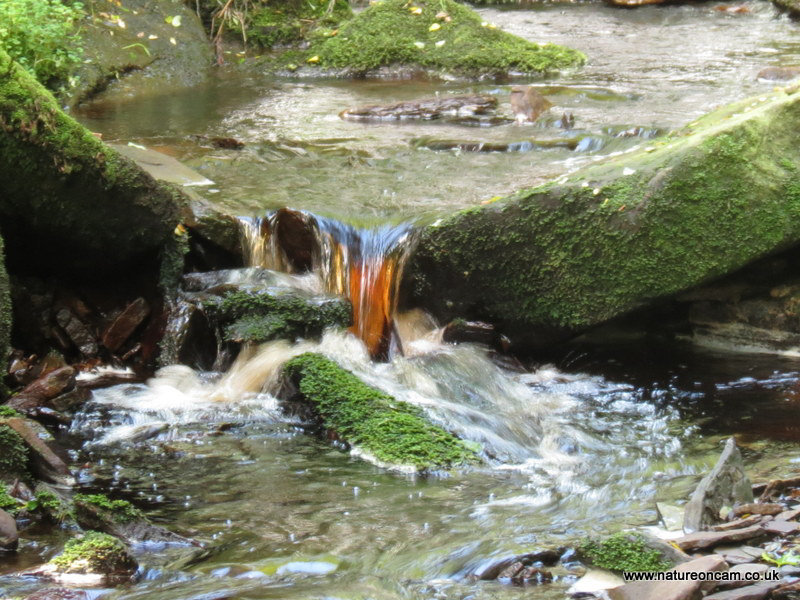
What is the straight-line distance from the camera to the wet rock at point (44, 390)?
17.3 feet

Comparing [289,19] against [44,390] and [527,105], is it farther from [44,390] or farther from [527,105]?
[44,390]

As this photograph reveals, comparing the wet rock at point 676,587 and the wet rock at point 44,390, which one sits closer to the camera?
the wet rock at point 676,587

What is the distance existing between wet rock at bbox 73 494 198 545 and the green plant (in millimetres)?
5618

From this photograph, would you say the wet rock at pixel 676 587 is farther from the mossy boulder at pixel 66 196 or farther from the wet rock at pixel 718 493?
the mossy boulder at pixel 66 196

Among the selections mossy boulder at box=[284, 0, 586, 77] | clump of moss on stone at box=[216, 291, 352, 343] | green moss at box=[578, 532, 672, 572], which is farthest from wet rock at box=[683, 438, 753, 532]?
mossy boulder at box=[284, 0, 586, 77]

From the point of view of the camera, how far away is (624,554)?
3.21 m

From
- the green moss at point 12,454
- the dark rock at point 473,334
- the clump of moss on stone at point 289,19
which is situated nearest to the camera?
the green moss at point 12,454

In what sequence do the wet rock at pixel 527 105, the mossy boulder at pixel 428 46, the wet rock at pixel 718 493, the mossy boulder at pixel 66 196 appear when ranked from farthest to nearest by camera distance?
the mossy boulder at pixel 428 46 → the wet rock at pixel 527 105 → the mossy boulder at pixel 66 196 → the wet rock at pixel 718 493

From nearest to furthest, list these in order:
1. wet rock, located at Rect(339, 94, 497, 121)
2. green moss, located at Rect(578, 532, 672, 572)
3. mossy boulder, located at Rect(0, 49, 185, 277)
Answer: green moss, located at Rect(578, 532, 672, 572)
mossy boulder, located at Rect(0, 49, 185, 277)
wet rock, located at Rect(339, 94, 497, 121)

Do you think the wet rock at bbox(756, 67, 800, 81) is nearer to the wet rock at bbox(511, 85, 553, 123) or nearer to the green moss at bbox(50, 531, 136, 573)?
the wet rock at bbox(511, 85, 553, 123)

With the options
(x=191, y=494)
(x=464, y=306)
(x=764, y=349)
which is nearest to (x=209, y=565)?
(x=191, y=494)

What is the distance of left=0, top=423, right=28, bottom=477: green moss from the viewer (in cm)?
407

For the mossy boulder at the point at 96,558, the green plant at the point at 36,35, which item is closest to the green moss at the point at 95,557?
the mossy boulder at the point at 96,558

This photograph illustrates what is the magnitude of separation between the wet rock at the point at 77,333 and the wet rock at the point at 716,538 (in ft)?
13.8
